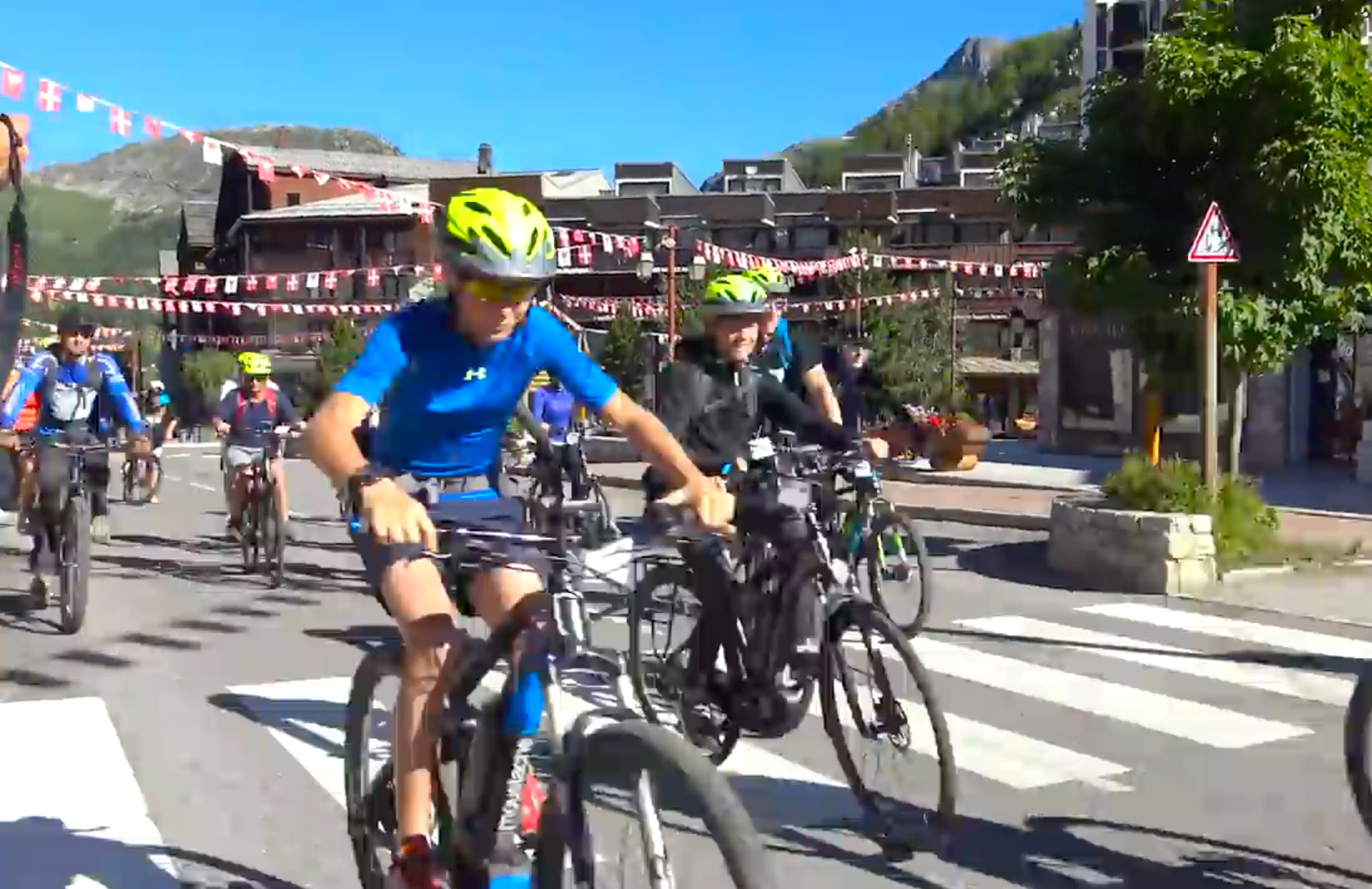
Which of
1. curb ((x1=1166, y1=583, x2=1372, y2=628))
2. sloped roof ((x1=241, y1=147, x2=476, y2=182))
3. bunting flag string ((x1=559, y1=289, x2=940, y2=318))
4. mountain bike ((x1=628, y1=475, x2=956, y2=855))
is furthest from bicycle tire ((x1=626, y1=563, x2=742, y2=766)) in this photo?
sloped roof ((x1=241, y1=147, x2=476, y2=182))

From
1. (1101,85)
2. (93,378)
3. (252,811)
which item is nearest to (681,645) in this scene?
(252,811)

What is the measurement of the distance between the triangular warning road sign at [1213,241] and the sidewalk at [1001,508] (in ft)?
11.9

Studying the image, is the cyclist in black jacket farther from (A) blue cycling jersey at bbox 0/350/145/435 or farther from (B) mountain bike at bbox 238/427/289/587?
(B) mountain bike at bbox 238/427/289/587

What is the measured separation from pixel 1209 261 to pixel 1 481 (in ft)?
25.5

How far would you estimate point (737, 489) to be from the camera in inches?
208

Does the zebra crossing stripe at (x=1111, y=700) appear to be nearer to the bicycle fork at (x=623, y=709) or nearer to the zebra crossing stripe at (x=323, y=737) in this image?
the zebra crossing stripe at (x=323, y=737)

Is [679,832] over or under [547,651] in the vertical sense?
under

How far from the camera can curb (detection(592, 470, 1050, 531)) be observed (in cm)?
1504

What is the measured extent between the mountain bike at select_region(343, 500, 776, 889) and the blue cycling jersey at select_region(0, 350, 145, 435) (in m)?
6.34

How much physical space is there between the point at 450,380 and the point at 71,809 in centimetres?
272

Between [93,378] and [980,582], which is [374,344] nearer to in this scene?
[93,378]

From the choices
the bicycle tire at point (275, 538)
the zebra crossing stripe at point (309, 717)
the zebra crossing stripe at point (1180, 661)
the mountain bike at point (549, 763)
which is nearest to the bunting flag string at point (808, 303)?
the bicycle tire at point (275, 538)

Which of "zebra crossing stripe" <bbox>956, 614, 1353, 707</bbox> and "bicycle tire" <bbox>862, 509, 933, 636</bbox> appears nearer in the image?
"zebra crossing stripe" <bbox>956, 614, 1353, 707</bbox>

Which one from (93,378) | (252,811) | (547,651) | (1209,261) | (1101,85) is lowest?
(252,811)
